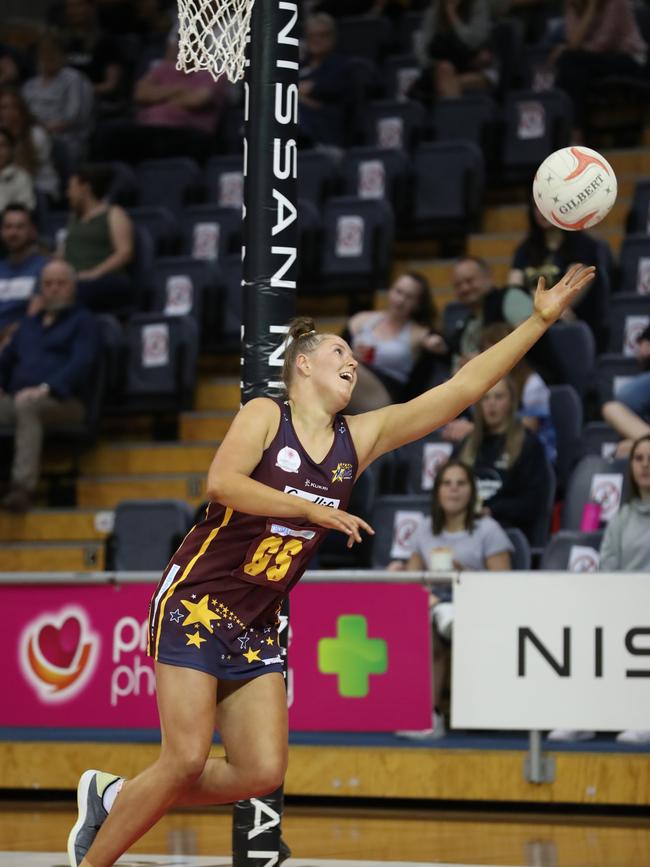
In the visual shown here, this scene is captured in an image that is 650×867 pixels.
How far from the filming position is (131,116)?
15242 mm

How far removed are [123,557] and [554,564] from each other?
3017 mm

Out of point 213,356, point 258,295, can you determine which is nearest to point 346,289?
point 213,356

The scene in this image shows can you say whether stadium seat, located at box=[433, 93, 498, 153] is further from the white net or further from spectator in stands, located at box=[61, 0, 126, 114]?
the white net

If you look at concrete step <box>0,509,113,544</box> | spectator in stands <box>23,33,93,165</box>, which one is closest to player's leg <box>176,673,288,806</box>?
concrete step <box>0,509,113,544</box>

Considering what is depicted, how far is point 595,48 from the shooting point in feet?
42.7

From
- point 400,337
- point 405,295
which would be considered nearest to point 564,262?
point 405,295

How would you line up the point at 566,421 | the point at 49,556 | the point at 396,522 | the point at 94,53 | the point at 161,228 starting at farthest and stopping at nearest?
the point at 94,53, the point at 161,228, the point at 49,556, the point at 566,421, the point at 396,522

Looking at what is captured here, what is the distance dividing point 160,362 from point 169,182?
2.55 m

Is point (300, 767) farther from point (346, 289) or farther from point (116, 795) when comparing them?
point (346, 289)

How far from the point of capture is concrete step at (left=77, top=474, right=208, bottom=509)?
1198cm

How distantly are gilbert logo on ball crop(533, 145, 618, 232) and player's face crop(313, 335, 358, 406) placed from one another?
2.88ft

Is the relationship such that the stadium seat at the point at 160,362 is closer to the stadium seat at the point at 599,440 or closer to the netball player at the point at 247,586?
the stadium seat at the point at 599,440

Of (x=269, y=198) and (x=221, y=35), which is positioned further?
(x=221, y=35)

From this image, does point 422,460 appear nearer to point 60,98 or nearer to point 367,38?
point 367,38
